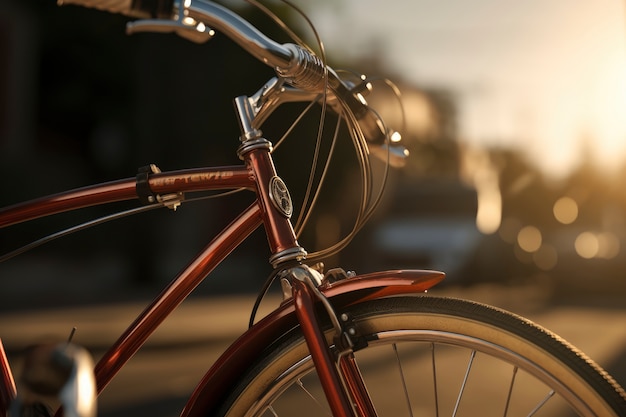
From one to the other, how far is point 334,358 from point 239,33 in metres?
0.60

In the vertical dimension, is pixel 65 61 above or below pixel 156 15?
above

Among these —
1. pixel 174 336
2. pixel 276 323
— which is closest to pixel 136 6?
pixel 276 323

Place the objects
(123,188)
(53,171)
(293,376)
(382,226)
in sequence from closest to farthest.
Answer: (293,376) → (123,188) → (382,226) → (53,171)

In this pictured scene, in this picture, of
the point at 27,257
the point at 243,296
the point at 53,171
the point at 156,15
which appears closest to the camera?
the point at 156,15

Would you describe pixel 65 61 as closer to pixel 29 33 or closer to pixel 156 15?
pixel 29 33

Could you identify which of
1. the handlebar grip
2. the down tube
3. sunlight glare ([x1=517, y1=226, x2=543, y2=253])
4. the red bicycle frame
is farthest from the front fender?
sunlight glare ([x1=517, y1=226, x2=543, y2=253])

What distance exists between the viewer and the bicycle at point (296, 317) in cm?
162

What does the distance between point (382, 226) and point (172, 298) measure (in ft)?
49.8

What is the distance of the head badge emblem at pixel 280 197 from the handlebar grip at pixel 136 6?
427 mm

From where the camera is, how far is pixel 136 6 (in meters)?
1.57

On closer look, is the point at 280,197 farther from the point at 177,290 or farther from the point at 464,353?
the point at 464,353

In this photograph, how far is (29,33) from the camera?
874 inches

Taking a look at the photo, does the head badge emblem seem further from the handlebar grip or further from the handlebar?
the handlebar grip

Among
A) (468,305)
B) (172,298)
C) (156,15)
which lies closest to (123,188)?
(172,298)
